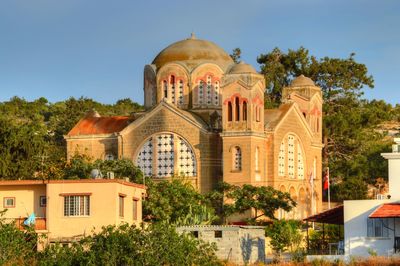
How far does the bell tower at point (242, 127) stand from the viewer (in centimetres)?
8062

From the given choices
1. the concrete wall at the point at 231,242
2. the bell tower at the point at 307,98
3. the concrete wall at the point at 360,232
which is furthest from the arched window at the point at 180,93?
the concrete wall at the point at 360,232

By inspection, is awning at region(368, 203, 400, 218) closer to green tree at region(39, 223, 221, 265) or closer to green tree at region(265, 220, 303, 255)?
green tree at region(265, 220, 303, 255)

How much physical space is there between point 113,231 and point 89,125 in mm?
Result: 33291

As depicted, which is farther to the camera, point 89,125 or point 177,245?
point 89,125

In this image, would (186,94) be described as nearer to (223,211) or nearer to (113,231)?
(223,211)

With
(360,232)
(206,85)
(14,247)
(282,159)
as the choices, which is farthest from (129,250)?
(206,85)

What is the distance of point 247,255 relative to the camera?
203 feet

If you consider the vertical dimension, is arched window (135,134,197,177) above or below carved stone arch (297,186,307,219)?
above

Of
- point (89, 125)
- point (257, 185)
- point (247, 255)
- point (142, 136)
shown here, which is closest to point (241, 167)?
point (257, 185)

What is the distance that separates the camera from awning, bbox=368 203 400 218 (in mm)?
56375

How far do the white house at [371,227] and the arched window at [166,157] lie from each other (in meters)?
25.3

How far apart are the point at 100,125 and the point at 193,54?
8066 mm

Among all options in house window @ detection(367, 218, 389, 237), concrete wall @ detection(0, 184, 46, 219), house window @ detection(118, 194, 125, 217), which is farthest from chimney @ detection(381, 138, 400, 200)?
concrete wall @ detection(0, 184, 46, 219)

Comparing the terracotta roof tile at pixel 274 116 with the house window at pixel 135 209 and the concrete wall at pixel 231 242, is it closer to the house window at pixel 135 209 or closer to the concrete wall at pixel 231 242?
the house window at pixel 135 209
